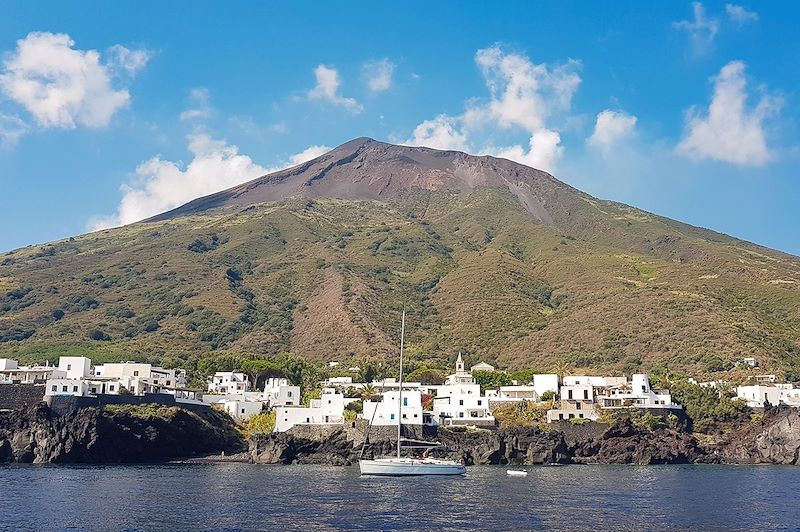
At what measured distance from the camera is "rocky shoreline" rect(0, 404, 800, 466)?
84875mm

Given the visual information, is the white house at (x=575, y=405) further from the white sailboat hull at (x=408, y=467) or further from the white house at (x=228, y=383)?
the white house at (x=228, y=383)

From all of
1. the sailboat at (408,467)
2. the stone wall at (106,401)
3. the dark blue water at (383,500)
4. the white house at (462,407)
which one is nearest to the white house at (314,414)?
the stone wall at (106,401)

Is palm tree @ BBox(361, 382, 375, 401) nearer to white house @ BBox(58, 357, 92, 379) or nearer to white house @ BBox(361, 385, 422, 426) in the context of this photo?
white house @ BBox(361, 385, 422, 426)

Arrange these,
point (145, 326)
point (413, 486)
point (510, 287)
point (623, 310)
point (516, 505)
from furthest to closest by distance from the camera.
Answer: point (510, 287) < point (145, 326) < point (623, 310) < point (413, 486) < point (516, 505)

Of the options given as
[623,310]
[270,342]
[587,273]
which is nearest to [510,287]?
[587,273]

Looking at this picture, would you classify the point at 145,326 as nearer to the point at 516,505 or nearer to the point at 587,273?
the point at 587,273

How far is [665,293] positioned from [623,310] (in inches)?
439

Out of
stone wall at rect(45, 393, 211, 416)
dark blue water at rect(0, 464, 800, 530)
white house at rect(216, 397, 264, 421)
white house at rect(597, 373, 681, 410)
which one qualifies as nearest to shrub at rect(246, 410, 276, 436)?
white house at rect(216, 397, 264, 421)

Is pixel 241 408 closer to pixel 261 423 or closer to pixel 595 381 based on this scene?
pixel 261 423

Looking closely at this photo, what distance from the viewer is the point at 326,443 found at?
297 ft

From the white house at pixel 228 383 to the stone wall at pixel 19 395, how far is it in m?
23.6

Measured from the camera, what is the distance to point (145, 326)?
563 ft

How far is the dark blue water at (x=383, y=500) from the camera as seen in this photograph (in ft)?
146

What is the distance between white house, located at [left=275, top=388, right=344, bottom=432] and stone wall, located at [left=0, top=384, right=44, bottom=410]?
A: 25.2 meters
